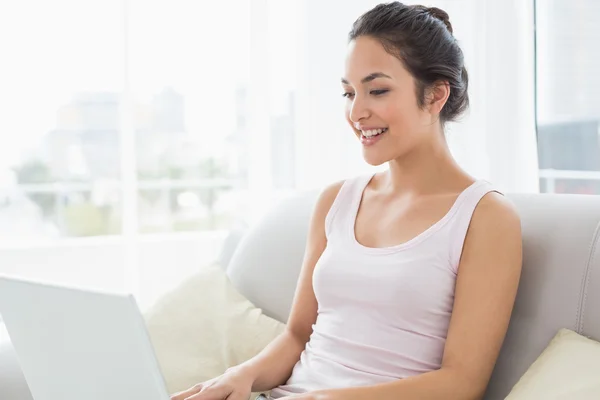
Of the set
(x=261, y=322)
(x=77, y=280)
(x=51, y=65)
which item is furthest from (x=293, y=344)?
(x=51, y=65)

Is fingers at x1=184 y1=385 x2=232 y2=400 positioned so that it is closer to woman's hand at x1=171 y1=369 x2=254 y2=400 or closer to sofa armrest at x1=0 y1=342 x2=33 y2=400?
woman's hand at x1=171 y1=369 x2=254 y2=400

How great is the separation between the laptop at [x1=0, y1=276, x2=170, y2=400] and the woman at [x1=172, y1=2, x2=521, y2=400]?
1.18ft

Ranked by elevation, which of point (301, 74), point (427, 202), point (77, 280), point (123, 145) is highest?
point (301, 74)

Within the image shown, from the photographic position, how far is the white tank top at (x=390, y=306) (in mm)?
1466

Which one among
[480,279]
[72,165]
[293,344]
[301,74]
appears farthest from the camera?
[72,165]

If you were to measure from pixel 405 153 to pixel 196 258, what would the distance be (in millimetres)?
1877

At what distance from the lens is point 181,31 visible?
3.27 meters

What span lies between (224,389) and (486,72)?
1.76 metres

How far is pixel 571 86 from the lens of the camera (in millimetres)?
2926

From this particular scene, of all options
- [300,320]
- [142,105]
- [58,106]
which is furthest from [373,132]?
[58,106]

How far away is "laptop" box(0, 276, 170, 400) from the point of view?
989 mm

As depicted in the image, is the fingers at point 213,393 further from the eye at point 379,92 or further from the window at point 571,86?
the window at point 571,86

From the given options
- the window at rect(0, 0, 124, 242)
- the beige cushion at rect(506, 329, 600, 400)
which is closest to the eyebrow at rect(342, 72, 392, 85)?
the beige cushion at rect(506, 329, 600, 400)

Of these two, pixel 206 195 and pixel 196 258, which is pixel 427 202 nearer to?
pixel 196 258
